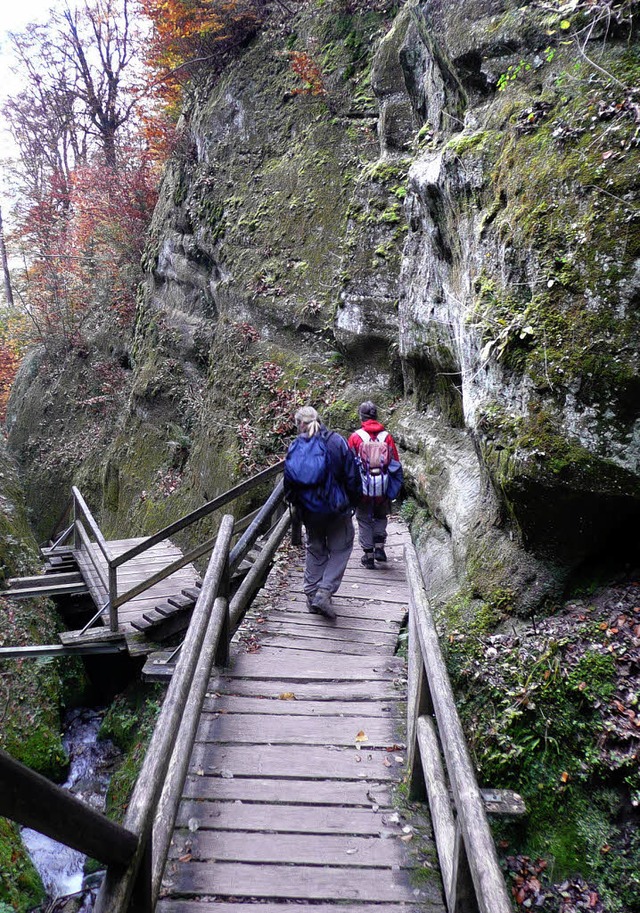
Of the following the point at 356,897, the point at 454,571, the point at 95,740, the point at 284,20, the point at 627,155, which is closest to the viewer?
the point at 356,897

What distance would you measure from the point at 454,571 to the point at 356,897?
369 centimetres

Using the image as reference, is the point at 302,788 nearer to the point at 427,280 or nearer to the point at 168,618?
the point at 168,618

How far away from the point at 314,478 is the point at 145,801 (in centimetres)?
347

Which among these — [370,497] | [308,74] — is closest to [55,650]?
[370,497]

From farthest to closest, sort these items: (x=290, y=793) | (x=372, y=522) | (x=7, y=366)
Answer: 1. (x=7, y=366)
2. (x=372, y=522)
3. (x=290, y=793)

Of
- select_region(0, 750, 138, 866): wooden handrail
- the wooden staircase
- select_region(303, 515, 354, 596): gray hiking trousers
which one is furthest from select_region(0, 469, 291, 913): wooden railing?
the wooden staircase

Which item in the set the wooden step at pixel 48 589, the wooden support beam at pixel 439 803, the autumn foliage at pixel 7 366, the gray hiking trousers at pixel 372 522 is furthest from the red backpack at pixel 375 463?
the autumn foliage at pixel 7 366

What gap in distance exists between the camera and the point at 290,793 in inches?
144

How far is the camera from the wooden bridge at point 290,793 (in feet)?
7.28

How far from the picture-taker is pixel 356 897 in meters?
2.94

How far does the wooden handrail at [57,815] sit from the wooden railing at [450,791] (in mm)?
1342

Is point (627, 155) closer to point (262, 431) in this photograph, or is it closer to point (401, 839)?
point (401, 839)

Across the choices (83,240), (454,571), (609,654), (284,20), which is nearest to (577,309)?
(609,654)

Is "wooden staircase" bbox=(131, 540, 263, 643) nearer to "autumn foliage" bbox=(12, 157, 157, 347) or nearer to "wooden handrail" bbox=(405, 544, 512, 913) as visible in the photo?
"wooden handrail" bbox=(405, 544, 512, 913)
